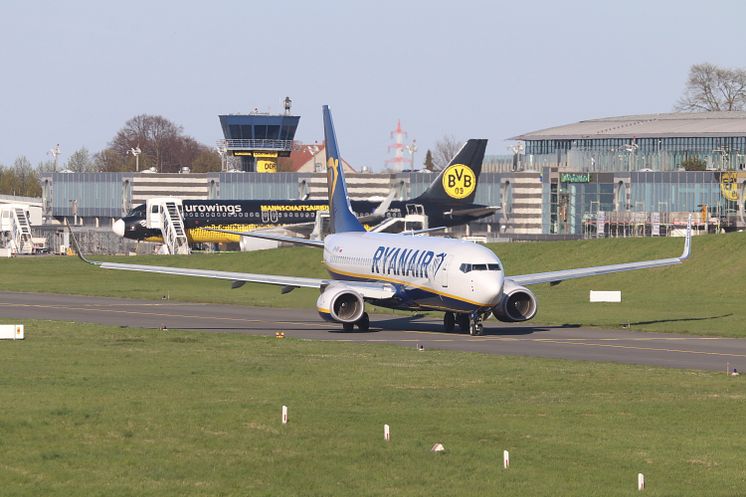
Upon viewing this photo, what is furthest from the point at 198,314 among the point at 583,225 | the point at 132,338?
the point at 583,225

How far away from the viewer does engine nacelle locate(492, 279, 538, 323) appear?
5369 centimetres

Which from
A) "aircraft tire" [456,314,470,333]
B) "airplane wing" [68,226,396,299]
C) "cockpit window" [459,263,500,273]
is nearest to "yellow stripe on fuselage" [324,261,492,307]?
"airplane wing" [68,226,396,299]

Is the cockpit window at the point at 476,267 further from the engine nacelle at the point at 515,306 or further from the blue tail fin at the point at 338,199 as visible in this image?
the blue tail fin at the point at 338,199

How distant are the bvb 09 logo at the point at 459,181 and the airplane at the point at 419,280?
247ft

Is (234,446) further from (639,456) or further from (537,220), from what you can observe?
(537,220)

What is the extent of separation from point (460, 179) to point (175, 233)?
28746 millimetres

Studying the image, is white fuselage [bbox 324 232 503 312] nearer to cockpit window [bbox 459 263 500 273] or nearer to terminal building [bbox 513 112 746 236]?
cockpit window [bbox 459 263 500 273]

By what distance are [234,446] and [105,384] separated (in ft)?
33.3

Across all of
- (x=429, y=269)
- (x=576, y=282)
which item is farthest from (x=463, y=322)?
(x=576, y=282)

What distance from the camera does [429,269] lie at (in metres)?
53.7

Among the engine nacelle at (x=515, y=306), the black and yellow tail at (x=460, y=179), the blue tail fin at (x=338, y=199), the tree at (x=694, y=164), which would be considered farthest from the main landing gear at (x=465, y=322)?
the tree at (x=694, y=164)

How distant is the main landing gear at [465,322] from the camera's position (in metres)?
54.3

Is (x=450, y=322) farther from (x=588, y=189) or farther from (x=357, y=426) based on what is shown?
(x=588, y=189)

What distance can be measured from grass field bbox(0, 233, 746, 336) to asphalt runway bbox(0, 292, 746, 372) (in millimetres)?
4215
